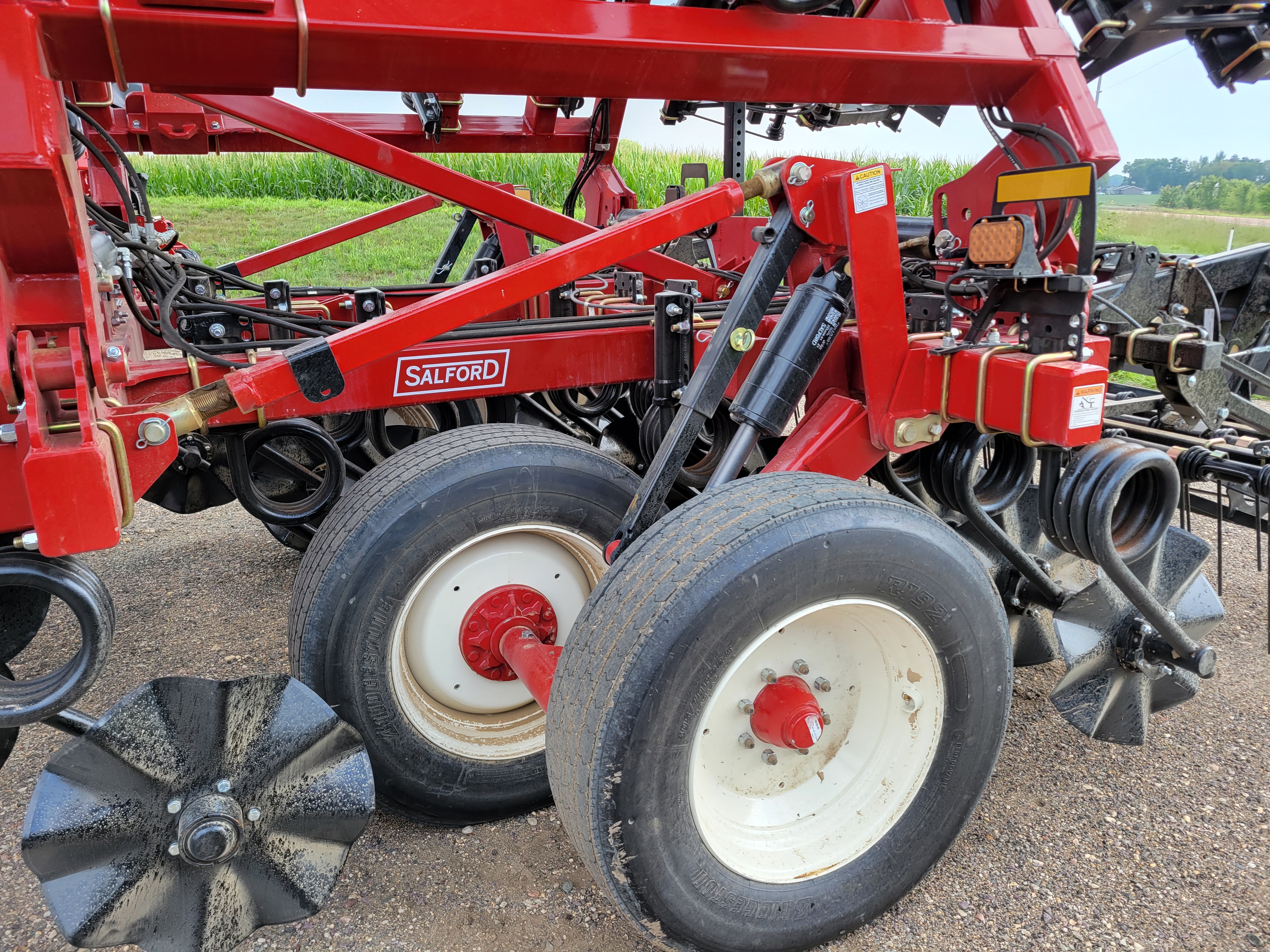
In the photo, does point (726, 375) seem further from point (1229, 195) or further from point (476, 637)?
point (1229, 195)

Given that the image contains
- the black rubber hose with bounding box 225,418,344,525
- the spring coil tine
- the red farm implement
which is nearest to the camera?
the red farm implement

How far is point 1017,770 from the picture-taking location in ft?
8.22

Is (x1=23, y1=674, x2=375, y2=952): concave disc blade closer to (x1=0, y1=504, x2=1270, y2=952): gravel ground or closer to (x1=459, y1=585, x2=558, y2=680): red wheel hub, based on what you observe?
(x1=0, y1=504, x2=1270, y2=952): gravel ground

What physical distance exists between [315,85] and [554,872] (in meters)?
1.79

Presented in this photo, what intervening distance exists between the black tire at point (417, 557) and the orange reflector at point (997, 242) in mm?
960

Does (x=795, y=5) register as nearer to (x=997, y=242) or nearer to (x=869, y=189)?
(x=869, y=189)

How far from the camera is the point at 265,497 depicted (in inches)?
106

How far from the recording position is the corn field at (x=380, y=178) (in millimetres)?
15219

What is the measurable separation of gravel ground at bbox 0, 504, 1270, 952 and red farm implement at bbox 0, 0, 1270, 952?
148mm

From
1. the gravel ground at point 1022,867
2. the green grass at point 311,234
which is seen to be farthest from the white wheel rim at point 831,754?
the green grass at point 311,234

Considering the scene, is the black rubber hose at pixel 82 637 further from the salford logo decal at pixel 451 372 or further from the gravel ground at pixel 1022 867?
the salford logo decal at pixel 451 372

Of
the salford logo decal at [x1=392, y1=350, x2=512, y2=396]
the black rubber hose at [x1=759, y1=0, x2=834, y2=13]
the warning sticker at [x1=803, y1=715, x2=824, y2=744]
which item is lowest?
the warning sticker at [x1=803, y1=715, x2=824, y2=744]

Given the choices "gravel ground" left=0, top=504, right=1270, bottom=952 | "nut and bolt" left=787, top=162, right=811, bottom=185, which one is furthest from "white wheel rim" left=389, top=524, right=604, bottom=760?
"nut and bolt" left=787, top=162, right=811, bottom=185

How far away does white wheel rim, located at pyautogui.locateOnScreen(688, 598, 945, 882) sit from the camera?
1.77 m
